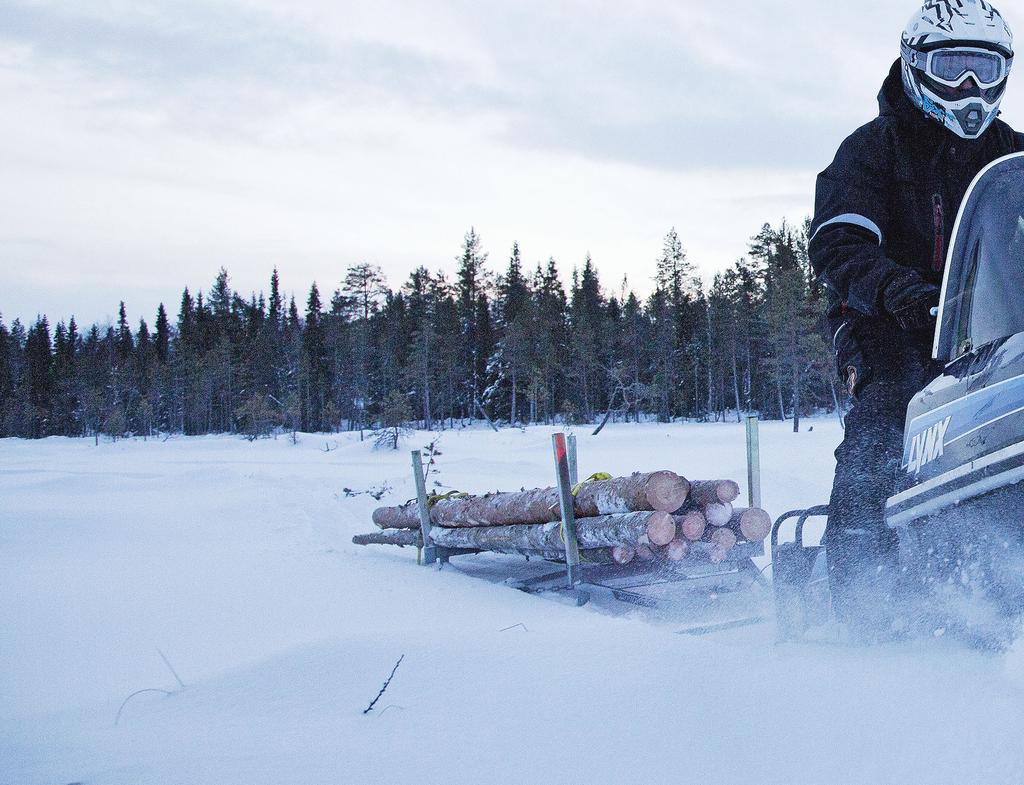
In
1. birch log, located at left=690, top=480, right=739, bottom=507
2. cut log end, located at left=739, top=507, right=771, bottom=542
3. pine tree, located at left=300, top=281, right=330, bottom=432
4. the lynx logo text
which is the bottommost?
cut log end, located at left=739, top=507, right=771, bottom=542

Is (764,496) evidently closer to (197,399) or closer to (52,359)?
(197,399)

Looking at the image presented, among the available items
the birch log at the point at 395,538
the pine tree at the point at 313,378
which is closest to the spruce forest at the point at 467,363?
the pine tree at the point at 313,378

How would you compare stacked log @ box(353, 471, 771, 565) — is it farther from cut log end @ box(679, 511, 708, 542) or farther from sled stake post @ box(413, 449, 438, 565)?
sled stake post @ box(413, 449, 438, 565)

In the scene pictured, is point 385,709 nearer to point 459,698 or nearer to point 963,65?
point 459,698

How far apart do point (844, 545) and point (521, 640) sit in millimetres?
1307

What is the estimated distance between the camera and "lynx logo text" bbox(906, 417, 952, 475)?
6.39 feet

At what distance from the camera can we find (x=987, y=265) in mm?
1933

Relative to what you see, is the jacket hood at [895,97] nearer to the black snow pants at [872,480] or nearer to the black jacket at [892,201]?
the black jacket at [892,201]

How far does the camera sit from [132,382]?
63.5 metres

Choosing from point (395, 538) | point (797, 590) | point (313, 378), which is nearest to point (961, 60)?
point (797, 590)

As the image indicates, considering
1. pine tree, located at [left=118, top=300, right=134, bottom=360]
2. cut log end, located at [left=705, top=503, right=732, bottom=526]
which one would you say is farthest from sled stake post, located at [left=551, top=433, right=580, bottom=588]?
pine tree, located at [left=118, top=300, right=134, bottom=360]

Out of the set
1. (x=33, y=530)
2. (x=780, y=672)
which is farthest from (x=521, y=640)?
(x=33, y=530)

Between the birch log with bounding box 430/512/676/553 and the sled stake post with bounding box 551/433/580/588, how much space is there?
9cm

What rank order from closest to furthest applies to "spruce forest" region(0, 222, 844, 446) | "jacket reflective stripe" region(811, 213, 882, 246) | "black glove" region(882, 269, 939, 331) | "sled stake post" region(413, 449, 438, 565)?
"black glove" region(882, 269, 939, 331), "jacket reflective stripe" region(811, 213, 882, 246), "sled stake post" region(413, 449, 438, 565), "spruce forest" region(0, 222, 844, 446)
